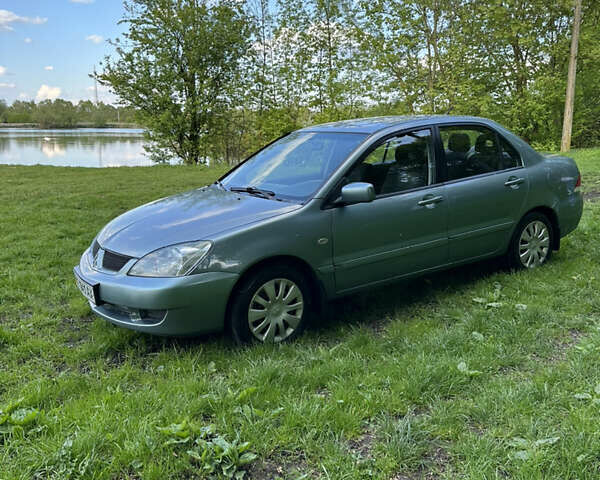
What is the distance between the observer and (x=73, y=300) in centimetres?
441

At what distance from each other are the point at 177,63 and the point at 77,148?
614 centimetres

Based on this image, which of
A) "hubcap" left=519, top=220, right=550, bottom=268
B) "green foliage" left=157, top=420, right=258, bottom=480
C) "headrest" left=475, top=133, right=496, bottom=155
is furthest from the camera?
"hubcap" left=519, top=220, right=550, bottom=268

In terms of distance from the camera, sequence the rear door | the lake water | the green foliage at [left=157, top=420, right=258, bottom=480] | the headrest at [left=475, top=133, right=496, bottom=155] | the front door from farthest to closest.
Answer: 1. the lake water
2. the headrest at [left=475, top=133, right=496, bottom=155]
3. the rear door
4. the front door
5. the green foliage at [left=157, top=420, right=258, bottom=480]

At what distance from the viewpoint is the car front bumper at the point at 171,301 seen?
10.2ft

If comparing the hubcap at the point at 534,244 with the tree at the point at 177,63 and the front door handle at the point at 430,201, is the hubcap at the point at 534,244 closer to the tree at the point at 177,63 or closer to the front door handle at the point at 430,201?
the front door handle at the point at 430,201

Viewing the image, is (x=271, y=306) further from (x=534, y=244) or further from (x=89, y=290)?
(x=534, y=244)

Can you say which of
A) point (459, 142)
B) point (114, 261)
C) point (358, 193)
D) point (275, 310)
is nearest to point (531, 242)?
point (459, 142)

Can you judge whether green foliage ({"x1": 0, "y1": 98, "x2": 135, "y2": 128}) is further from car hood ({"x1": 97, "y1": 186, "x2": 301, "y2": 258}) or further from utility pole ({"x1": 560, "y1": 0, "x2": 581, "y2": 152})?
car hood ({"x1": 97, "y1": 186, "x2": 301, "y2": 258})

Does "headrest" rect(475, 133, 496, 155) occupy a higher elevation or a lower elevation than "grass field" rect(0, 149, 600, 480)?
higher

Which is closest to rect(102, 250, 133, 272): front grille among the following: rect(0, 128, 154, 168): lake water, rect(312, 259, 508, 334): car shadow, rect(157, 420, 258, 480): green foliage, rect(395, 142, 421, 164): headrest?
rect(157, 420, 258, 480): green foliage

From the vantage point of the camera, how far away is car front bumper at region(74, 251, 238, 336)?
3123mm

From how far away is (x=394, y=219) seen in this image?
3.92m

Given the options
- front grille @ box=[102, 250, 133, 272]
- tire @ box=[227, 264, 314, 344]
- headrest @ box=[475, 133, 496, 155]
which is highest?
headrest @ box=[475, 133, 496, 155]

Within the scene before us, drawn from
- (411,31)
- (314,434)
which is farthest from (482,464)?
(411,31)
